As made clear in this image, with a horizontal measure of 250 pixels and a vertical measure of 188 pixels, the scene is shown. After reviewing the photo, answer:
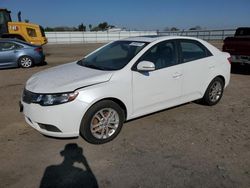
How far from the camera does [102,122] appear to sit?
3.93 m

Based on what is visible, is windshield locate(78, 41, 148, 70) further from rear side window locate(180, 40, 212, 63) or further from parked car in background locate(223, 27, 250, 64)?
parked car in background locate(223, 27, 250, 64)

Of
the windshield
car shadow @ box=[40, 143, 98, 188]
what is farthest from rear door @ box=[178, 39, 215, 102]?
car shadow @ box=[40, 143, 98, 188]

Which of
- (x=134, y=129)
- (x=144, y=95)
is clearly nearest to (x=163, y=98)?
(x=144, y=95)

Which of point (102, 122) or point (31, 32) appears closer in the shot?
point (102, 122)

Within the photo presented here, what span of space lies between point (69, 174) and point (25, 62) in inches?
383

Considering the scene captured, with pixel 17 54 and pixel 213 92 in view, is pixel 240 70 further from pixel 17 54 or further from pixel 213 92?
pixel 17 54

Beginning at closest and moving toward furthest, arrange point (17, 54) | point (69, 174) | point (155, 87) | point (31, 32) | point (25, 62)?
point (69, 174) < point (155, 87) < point (17, 54) < point (25, 62) < point (31, 32)

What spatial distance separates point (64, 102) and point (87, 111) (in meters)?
0.35

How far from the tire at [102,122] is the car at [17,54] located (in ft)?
29.3

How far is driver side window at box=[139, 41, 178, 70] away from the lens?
445 cm

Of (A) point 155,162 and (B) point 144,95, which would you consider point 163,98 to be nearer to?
(B) point 144,95

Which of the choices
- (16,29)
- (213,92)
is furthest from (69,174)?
(16,29)

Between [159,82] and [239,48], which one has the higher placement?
[239,48]

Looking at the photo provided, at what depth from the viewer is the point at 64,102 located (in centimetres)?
356
